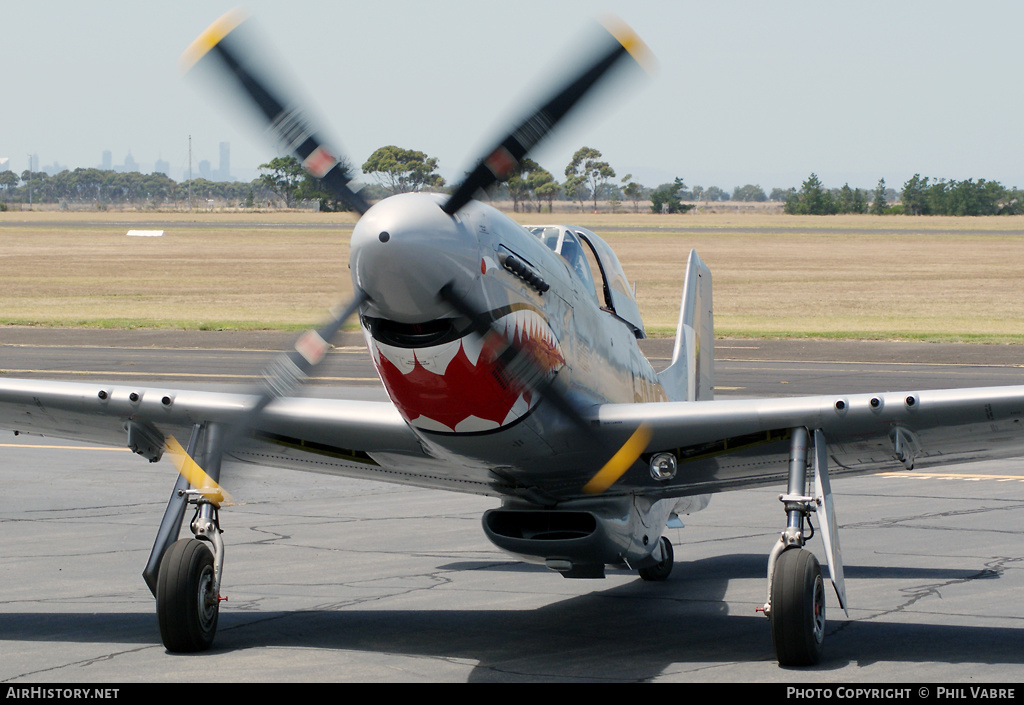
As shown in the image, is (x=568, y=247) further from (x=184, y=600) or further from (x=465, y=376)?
(x=184, y=600)

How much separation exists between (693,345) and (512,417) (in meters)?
5.33

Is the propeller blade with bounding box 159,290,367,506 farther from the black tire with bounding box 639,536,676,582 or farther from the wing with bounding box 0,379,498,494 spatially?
the black tire with bounding box 639,536,676,582

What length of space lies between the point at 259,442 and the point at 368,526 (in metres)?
4.37

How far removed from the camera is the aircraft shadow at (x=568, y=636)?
8.11 m

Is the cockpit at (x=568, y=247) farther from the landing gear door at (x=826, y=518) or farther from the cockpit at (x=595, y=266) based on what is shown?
the landing gear door at (x=826, y=518)

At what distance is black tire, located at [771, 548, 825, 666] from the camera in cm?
781

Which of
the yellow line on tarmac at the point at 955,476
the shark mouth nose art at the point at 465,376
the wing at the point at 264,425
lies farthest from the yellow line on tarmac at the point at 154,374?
the shark mouth nose art at the point at 465,376

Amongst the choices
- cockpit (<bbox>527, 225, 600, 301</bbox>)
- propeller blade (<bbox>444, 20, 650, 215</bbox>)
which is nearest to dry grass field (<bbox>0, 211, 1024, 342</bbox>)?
propeller blade (<bbox>444, 20, 650, 215</bbox>)

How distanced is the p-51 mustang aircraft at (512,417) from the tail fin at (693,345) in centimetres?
126

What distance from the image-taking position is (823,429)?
8570 mm

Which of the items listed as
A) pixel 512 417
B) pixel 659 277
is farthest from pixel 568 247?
pixel 659 277

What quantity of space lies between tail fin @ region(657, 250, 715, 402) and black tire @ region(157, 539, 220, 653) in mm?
4599

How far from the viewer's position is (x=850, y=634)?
8938 millimetres

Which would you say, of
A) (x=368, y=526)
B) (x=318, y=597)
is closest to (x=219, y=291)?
(x=368, y=526)
